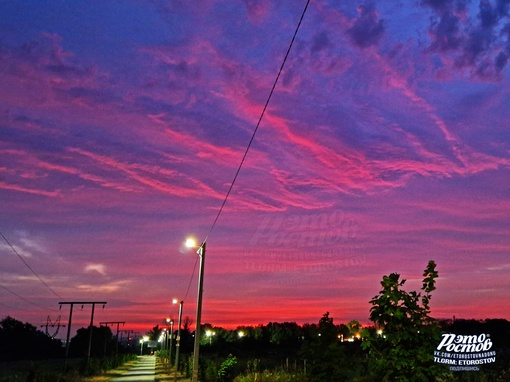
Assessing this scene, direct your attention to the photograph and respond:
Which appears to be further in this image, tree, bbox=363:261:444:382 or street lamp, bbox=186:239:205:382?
street lamp, bbox=186:239:205:382

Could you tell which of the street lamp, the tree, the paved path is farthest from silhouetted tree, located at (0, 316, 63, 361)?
the tree

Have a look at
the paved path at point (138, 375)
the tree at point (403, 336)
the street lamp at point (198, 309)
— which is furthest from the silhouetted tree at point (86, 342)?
the tree at point (403, 336)

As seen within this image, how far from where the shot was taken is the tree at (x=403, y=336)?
891cm

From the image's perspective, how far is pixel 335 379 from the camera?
60.2 ft

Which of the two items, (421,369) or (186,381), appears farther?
(186,381)

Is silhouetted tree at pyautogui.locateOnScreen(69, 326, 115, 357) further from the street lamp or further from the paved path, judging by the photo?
the street lamp

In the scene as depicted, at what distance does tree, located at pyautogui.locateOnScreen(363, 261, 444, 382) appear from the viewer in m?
8.91

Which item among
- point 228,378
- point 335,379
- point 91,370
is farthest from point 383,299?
point 91,370

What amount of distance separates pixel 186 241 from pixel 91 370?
29.9 metres

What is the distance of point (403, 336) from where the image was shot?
8984mm

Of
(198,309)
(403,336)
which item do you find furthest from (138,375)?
(403,336)

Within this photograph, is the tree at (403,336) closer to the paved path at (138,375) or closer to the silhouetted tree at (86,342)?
the paved path at (138,375)

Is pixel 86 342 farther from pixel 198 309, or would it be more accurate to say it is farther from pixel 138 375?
pixel 198 309

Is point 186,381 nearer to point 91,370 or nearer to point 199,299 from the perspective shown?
point 199,299
